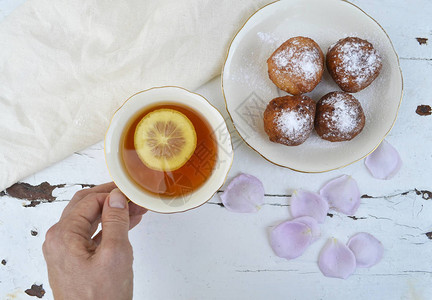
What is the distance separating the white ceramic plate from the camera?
112 centimetres

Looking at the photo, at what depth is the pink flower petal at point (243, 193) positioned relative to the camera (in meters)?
1.18

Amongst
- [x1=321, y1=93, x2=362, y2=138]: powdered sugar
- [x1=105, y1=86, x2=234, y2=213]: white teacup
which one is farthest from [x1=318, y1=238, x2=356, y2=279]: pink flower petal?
[x1=105, y1=86, x2=234, y2=213]: white teacup

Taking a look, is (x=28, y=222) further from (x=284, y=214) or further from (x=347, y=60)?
(x=347, y=60)

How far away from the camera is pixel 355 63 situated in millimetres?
1062

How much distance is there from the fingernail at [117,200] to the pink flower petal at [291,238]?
0.50 meters

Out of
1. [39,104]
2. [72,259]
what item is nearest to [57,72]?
[39,104]

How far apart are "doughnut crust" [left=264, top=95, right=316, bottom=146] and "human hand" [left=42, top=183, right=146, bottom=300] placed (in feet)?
1.48

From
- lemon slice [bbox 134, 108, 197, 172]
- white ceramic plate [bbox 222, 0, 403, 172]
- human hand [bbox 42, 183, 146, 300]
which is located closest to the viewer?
human hand [bbox 42, 183, 146, 300]

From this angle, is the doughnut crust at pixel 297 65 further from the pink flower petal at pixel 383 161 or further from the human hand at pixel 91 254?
the human hand at pixel 91 254

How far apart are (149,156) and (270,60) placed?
45 cm

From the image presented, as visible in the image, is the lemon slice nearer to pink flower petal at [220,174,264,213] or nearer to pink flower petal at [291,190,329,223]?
pink flower petal at [220,174,264,213]

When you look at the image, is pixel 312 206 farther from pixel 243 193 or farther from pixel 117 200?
pixel 117 200

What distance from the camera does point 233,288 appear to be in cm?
121

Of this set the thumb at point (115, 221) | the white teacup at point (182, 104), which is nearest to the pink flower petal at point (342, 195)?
the white teacup at point (182, 104)
